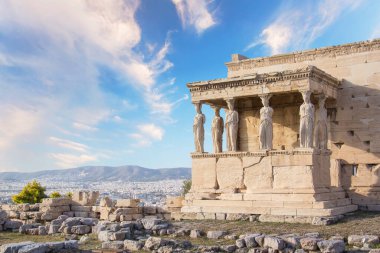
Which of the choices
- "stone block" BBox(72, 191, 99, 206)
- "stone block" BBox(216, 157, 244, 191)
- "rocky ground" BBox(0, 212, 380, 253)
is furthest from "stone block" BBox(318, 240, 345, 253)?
"stone block" BBox(72, 191, 99, 206)

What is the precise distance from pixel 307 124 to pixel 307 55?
4.06 metres

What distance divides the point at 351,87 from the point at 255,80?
Result: 3569 mm

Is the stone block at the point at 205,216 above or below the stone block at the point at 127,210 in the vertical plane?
below

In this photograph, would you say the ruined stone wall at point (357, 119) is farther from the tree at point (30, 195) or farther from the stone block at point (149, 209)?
Answer: the tree at point (30, 195)

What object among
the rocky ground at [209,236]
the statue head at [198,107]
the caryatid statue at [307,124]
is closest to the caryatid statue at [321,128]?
the caryatid statue at [307,124]

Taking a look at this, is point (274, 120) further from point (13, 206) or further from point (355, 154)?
point (13, 206)

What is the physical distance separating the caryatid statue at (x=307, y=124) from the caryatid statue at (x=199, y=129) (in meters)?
3.74

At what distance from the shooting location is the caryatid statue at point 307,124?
1673 cm

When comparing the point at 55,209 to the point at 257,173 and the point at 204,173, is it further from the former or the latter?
the point at 257,173

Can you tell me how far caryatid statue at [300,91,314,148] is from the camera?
54.9 feet

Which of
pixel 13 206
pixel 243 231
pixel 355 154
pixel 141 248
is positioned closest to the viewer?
pixel 141 248

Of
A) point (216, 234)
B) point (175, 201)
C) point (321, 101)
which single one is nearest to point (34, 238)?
point (216, 234)

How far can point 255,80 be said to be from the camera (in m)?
17.8

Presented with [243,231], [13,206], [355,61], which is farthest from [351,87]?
[13,206]
